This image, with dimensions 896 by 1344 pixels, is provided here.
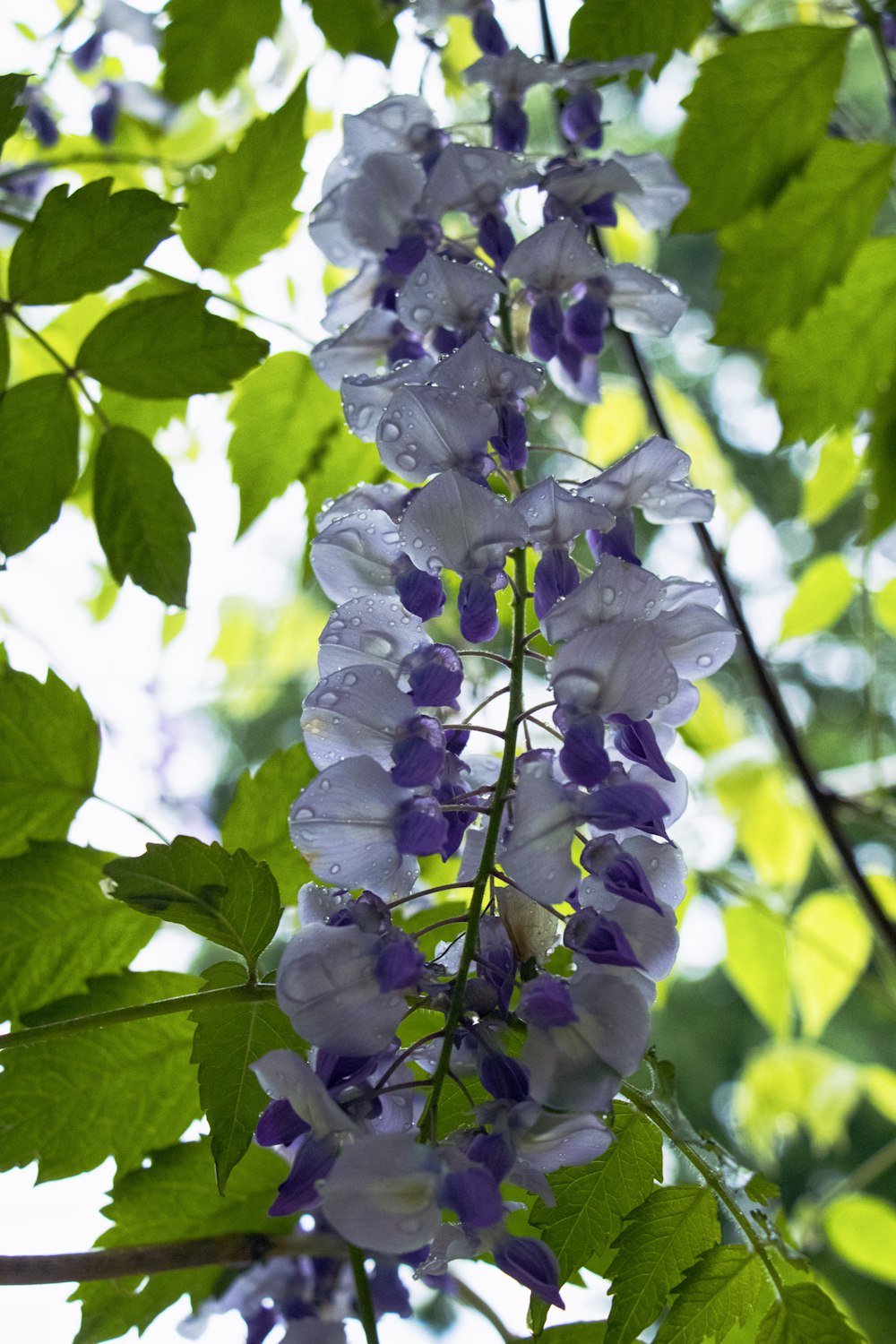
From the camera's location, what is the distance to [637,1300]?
1.95 ft

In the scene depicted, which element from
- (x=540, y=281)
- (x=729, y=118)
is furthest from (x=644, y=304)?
(x=729, y=118)

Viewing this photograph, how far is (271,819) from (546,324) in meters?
0.36

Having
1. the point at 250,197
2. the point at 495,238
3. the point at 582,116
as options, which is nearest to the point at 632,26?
the point at 582,116

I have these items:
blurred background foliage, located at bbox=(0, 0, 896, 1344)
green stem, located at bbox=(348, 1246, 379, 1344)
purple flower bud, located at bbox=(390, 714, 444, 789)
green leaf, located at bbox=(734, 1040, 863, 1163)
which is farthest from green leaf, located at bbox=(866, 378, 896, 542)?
green leaf, located at bbox=(734, 1040, 863, 1163)

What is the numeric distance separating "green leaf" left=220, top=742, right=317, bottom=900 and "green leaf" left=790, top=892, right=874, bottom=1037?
93cm

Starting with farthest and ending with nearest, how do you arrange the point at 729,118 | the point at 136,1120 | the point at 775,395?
the point at 775,395 < the point at 729,118 < the point at 136,1120

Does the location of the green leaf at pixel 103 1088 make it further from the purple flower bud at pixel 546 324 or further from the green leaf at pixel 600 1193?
the purple flower bud at pixel 546 324

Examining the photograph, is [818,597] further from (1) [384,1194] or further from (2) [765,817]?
(1) [384,1194]

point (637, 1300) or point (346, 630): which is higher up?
point (346, 630)

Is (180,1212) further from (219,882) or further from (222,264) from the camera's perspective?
(222,264)

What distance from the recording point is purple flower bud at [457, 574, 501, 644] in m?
0.58

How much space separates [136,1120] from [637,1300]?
309mm

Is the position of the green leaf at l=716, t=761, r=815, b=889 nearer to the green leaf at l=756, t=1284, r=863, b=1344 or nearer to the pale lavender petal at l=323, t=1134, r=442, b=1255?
the green leaf at l=756, t=1284, r=863, b=1344

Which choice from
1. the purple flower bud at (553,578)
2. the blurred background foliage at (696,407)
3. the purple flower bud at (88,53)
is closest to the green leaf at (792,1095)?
the blurred background foliage at (696,407)
